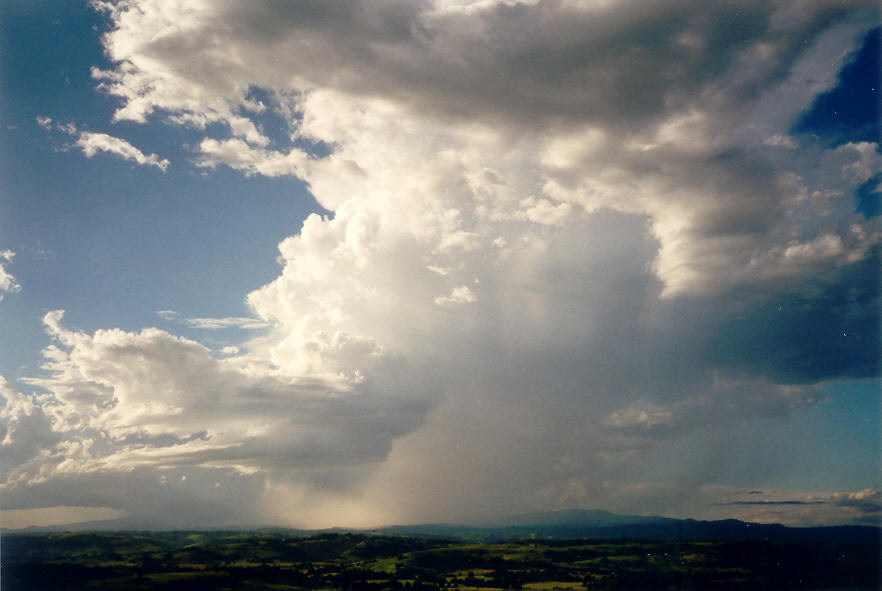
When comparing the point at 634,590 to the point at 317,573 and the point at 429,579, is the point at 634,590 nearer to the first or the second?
the point at 429,579

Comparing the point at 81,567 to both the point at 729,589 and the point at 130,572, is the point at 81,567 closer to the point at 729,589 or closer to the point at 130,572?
the point at 130,572

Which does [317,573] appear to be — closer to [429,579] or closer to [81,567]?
[429,579]

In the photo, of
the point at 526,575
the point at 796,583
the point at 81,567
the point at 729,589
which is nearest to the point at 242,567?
the point at 81,567

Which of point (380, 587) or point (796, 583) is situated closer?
point (380, 587)

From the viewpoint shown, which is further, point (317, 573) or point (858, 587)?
point (317, 573)

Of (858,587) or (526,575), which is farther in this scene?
(526,575)

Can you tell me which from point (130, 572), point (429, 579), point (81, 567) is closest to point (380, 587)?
point (429, 579)

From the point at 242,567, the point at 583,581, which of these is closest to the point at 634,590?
the point at 583,581
